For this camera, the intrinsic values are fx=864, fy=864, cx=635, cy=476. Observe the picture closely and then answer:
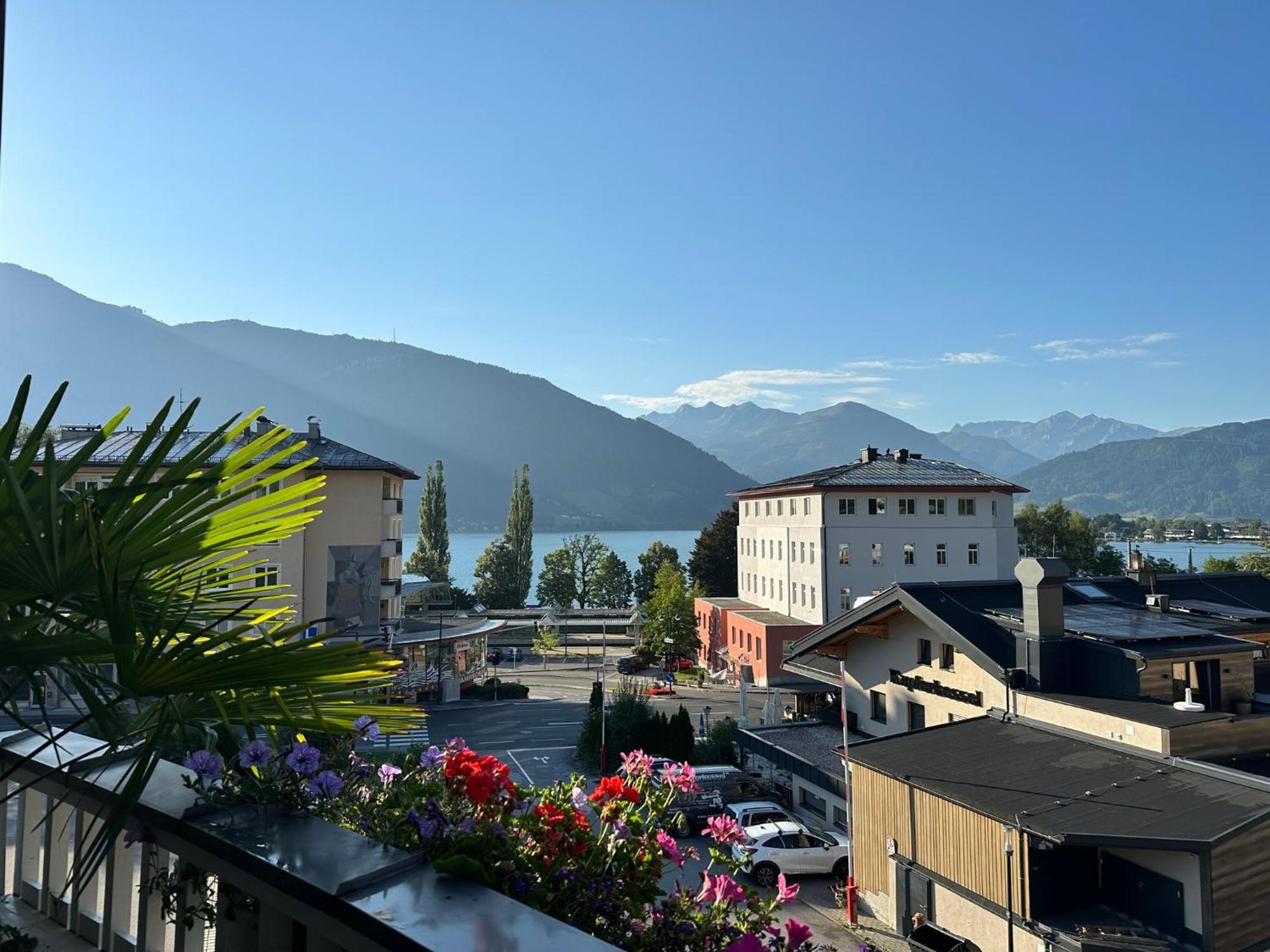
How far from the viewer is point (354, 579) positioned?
4203 cm

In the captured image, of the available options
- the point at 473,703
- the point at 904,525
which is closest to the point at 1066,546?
the point at 904,525

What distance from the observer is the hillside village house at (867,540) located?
4616 cm

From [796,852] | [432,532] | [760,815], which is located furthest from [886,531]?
[432,532]

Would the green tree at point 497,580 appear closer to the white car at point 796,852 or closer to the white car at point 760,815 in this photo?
the white car at point 760,815

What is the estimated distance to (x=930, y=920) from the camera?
51.2 feet

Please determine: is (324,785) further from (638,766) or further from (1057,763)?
(1057,763)

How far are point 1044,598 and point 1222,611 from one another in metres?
6.29

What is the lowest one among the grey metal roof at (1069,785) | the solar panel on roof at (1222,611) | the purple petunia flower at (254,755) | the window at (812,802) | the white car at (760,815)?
the window at (812,802)

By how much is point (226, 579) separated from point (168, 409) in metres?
0.65

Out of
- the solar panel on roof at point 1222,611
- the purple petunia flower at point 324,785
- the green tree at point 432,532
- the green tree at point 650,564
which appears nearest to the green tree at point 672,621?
the green tree at point 650,564

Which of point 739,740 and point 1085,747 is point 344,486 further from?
point 1085,747

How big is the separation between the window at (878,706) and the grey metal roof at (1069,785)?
4466 millimetres

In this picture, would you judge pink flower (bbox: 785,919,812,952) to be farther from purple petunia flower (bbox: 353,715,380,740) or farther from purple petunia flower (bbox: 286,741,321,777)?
purple petunia flower (bbox: 286,741,321,777)

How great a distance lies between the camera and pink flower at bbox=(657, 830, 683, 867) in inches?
87.7
